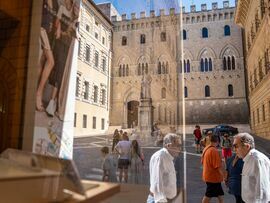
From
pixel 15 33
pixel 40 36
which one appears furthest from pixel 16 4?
pixel 40 36

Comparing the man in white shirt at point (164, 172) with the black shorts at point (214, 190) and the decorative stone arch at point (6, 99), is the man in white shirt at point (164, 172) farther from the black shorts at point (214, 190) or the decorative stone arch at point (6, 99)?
the black shorts at point (214, 190)

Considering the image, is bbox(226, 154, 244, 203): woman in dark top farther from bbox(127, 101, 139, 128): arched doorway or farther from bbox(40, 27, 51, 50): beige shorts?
bbox(40, 27, 51, 50): beige shorts

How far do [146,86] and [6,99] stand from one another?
3.10 feet

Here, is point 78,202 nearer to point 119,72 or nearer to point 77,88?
point 77,88

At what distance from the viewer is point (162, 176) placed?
260 centimetres

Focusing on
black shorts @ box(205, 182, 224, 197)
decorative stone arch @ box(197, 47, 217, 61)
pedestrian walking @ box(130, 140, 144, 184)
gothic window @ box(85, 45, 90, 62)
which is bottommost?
black shorts @ box(205, 182, 224, 197)

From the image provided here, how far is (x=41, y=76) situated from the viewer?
59.8 inches

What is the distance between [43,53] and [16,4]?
385 mm

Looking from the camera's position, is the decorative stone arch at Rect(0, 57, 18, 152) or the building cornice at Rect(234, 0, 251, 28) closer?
the decorative stone arch at Rect(0, 57, 18, 152)

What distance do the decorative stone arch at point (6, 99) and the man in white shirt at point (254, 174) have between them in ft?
7.13

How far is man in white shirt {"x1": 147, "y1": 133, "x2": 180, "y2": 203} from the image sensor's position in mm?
2451

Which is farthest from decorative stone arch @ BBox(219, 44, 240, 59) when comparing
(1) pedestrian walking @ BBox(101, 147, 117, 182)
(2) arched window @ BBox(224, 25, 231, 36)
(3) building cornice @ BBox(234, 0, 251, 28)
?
(1) pedestrian walking @ BBox(101, 147, 117, 182)

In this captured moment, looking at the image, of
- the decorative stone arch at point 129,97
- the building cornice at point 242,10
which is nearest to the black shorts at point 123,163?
the decorative stone arch at point 129,97

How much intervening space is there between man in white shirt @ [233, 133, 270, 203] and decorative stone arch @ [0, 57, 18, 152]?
7.13 ft
